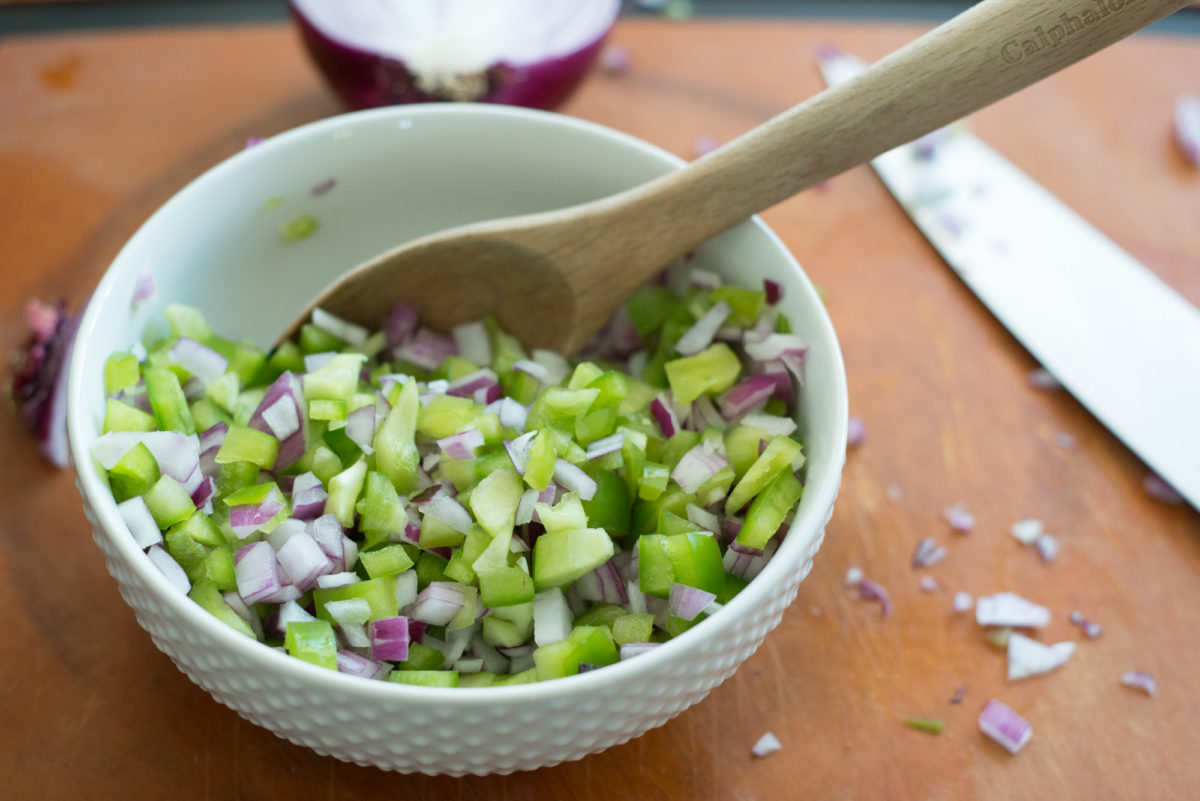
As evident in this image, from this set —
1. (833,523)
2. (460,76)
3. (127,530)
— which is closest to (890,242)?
(833,523)

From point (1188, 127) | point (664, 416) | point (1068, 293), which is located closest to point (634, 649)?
point (664, 416)

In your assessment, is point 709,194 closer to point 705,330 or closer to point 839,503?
point 705,330

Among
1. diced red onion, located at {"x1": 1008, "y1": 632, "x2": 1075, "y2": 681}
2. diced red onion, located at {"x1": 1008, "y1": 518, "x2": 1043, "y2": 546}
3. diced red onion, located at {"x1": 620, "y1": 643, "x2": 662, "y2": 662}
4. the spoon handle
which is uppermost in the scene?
the spoon handle

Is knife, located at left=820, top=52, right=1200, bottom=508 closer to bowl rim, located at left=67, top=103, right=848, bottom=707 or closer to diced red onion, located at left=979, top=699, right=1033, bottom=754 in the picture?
diced red onion, located at left=979, top=699, right=1033, bottom=754

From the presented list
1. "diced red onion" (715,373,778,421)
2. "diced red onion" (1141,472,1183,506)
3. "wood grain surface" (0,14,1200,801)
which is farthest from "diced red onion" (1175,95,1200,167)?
"diced red onion" (715,373,778,421)

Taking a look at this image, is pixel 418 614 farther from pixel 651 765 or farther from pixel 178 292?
→ pixel 178 292

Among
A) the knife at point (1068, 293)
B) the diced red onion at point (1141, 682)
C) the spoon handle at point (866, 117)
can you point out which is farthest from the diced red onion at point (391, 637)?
the knife at point (1068, 293)

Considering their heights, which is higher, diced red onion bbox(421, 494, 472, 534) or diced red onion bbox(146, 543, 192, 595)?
diced red onion bbox(421, 494, 472, 534)
